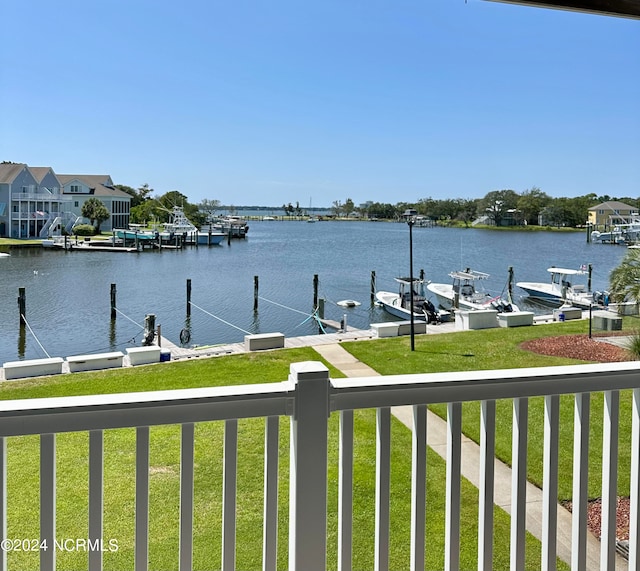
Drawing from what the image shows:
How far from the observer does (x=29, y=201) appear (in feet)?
8.04

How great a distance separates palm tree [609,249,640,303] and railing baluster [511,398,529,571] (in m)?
2.16

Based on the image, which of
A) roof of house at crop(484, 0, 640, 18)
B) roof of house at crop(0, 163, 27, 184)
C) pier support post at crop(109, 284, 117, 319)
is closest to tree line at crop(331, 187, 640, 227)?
pier support post at crop(109, 284, 117, 319)

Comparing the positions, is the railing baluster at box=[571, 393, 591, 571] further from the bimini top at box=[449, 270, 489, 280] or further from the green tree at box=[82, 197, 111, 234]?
the green tree at box=[82, 197, 111, 234]

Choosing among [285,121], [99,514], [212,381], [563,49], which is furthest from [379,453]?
[563,49]

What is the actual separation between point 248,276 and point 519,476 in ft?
5.76

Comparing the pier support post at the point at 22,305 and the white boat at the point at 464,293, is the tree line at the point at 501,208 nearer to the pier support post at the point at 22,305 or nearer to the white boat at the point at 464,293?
the white boat at the point at 464,293

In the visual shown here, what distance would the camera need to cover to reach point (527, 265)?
2971mm

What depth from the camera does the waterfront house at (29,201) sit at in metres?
2.40

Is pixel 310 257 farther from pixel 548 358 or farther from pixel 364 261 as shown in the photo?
pixel 548 358

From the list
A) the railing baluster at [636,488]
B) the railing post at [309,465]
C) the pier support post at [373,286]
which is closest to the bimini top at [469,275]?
the pier support post at [373,286]

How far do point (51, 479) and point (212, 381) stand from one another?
5.02 feet

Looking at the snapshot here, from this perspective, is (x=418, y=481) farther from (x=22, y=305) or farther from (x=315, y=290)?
(x=22, y=305)

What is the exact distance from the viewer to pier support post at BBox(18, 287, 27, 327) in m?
2.37

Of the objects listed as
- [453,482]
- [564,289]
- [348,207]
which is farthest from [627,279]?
[453,482]
